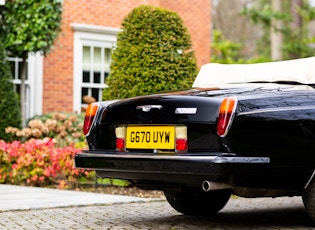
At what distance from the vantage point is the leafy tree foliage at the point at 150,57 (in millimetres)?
9547

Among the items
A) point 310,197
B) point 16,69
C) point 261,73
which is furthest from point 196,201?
point 16,69

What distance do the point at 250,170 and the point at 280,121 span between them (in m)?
0.49

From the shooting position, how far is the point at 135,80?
9539 millimetres

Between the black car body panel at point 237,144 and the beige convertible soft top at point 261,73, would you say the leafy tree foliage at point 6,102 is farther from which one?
the black car body panel at point 237,144

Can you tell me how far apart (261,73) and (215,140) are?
4.87 feet

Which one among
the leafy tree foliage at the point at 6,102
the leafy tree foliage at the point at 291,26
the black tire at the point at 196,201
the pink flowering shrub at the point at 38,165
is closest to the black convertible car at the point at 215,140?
the black tire at the point at 196,201

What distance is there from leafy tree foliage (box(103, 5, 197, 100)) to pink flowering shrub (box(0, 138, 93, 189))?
999 mm

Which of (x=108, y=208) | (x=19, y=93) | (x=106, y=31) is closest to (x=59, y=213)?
(x=108, y=208)

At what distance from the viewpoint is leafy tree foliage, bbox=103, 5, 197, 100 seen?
955cm

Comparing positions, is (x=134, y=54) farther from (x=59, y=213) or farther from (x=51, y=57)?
(x=51, y=57)

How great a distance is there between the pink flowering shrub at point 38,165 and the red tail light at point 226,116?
14.2 ft

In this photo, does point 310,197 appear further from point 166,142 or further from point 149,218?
point 149,218

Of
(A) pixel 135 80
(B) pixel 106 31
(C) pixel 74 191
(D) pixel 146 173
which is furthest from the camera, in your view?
(B) pixel 106 31

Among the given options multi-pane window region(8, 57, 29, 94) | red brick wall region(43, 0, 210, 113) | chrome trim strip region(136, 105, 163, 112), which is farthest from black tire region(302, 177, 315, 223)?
multi-pane window region(8, 57, 29, 94)
